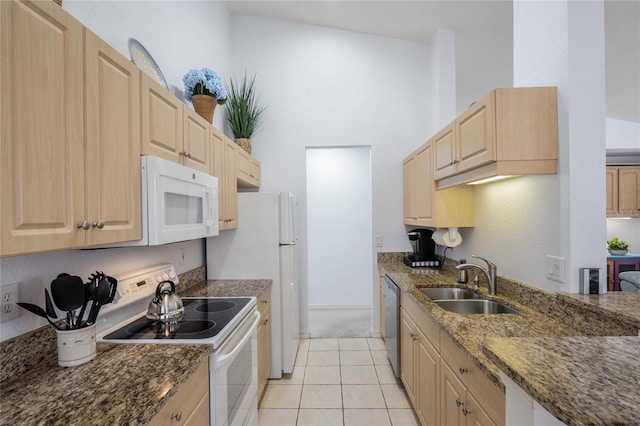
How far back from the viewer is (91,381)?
1036 millimetres

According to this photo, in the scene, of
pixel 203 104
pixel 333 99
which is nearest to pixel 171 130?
pixel 203 104

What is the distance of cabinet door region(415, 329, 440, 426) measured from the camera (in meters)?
1.72

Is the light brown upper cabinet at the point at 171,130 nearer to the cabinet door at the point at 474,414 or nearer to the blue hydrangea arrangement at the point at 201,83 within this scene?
the blue hydrangea arrangement at the point at 201,83

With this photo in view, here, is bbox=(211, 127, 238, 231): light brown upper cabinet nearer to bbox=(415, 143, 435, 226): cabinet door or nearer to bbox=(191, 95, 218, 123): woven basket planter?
bbox=(191, 95, 218, 123): woven basket planter

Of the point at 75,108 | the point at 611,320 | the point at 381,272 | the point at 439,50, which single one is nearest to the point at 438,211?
the point at 381,272

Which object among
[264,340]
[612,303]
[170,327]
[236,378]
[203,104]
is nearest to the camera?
[612,303]

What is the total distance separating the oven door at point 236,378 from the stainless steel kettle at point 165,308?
0.33 metres

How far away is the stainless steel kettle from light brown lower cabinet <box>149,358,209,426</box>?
0.40 meters

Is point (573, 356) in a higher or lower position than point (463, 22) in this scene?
lower

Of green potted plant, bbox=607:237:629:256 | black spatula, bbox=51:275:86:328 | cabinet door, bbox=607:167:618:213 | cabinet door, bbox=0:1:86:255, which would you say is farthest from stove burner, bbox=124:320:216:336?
green potted plant, bbox=607:237:629:256

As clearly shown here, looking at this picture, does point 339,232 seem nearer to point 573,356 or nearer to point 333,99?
point 333,99

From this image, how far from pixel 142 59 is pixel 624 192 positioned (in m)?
5.45

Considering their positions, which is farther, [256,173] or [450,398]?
[256,173]

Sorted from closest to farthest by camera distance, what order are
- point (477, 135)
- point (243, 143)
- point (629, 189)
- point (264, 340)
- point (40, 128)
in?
point (40, 128), point (477, 135), point (264, 340), point (243, 143), point (629, 189)
